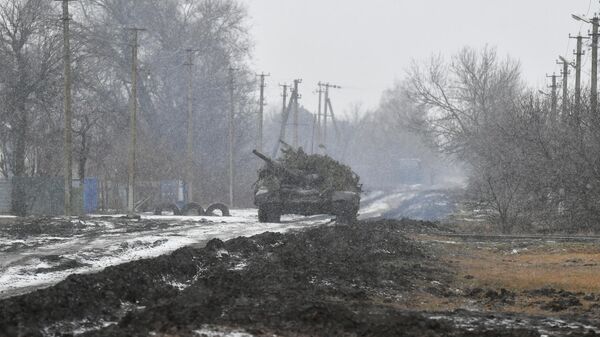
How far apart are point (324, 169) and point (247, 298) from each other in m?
23.6

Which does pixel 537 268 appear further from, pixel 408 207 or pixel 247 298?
pixel 408 207

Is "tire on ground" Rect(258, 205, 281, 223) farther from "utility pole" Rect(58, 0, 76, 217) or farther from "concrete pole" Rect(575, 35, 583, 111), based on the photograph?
"concrete pole" Rect(575, 35, 583, 111)

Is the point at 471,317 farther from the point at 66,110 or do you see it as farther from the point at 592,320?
the point at 66,110

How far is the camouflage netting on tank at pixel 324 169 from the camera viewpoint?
34.3 metres

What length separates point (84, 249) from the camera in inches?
758

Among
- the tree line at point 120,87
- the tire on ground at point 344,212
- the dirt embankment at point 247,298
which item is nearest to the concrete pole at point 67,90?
the tree line at point 120,87

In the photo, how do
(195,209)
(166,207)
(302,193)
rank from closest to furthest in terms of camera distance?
(302,193), (195,209), (166,207)

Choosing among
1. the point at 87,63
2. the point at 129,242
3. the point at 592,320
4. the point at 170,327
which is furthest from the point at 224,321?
the point at 87,63

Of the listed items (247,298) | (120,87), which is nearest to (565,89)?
(120,87)

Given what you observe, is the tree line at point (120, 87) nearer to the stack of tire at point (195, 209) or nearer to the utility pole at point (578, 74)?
the stack of tire at point (195, 209)

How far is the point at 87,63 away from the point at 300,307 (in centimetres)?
4255

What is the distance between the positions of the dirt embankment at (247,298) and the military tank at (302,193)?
13915mm

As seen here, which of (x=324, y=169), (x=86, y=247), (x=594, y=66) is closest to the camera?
(x=86, y=247)

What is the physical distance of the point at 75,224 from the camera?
96.3ft
